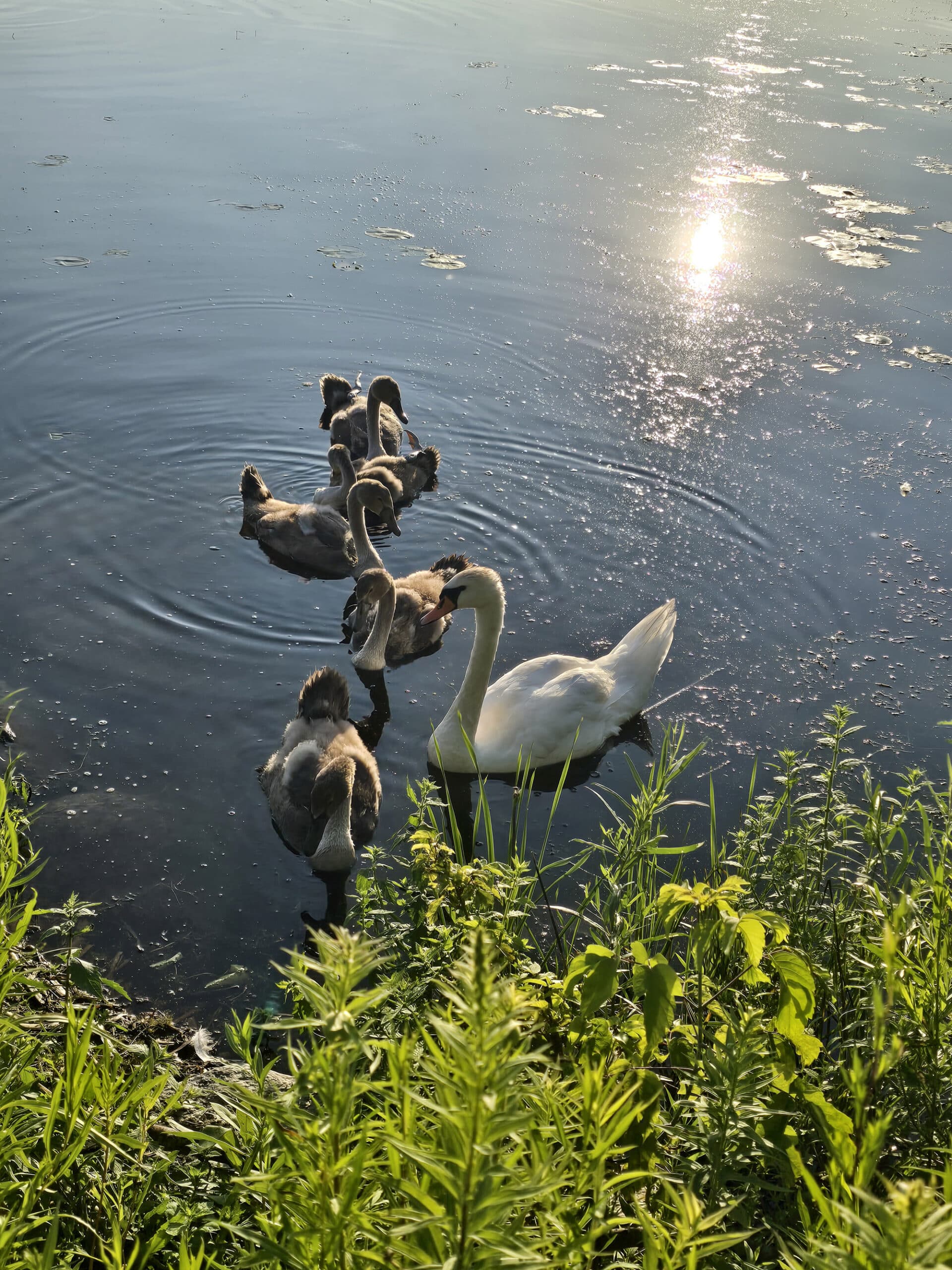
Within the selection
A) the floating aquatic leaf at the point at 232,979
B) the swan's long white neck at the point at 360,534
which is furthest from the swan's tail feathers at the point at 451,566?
the floating aquatic leaf at the point at 232,979

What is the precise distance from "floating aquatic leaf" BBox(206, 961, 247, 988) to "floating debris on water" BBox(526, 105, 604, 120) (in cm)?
1550

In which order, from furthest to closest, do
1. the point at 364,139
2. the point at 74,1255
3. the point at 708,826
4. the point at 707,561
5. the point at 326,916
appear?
the point at 364,139 → the point at 707,561 → the point at 708,826 → the point at 326,916 → the point at 74,1255

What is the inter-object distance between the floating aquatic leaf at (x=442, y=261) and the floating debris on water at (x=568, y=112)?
5818 mm

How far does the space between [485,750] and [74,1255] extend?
13.5 feet

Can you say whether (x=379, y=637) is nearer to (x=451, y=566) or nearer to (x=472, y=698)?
(x=451, y=566)

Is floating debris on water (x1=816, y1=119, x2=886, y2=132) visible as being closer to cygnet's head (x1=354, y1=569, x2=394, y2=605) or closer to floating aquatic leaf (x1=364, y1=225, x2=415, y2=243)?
floating aquatic leaf (x1=364, y1=225, x2=415, y2=243)

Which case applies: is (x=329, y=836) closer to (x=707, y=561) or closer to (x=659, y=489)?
(x=707, y=561)

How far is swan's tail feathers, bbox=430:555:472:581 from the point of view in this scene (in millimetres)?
7859

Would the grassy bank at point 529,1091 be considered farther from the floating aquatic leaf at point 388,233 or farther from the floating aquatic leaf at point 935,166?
the floating aquatic leaf at point 935,166

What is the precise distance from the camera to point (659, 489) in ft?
29.9

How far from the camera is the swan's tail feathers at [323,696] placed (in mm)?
6148

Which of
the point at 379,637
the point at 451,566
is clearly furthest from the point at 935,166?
the point at 379,637

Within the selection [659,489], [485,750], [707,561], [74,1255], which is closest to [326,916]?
[485,750]

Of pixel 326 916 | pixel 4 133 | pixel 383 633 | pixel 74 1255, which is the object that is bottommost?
pixel 326 916
